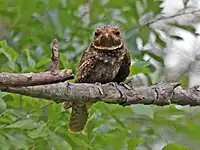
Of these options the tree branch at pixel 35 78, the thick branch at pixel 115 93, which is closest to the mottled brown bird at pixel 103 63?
the thick branch at pixel 115 93

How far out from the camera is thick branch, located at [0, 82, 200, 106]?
5.96 feet

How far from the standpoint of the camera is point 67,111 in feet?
7.89

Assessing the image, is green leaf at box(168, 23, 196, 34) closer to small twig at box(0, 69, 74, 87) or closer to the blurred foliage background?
the blurred foliage background

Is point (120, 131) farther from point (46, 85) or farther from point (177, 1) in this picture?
point (177, 1)

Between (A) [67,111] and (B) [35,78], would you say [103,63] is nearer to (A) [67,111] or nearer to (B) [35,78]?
(A) [67,111]

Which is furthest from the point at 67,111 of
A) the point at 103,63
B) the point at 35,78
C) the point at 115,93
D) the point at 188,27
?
the point at 188,27

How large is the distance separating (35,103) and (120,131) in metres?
0.36

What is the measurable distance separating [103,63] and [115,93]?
0.32 metres

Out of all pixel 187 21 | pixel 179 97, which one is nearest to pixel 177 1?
pixel 187 21

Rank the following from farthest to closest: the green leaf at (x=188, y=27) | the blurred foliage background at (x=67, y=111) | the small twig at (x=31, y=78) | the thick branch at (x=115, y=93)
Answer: the green leaf at (x=188, y=27) → the blurred foliage background at (x=67, y=111) → the thick branch at (x=115, y=93) → the small twig at (x=31, y=78)

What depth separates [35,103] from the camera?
229 cm

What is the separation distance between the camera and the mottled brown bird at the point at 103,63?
236 centimetres

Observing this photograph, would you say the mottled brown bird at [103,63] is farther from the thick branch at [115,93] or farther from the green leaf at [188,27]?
the green leaf at [188,27]

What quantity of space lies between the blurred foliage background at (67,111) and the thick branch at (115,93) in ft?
0.23
